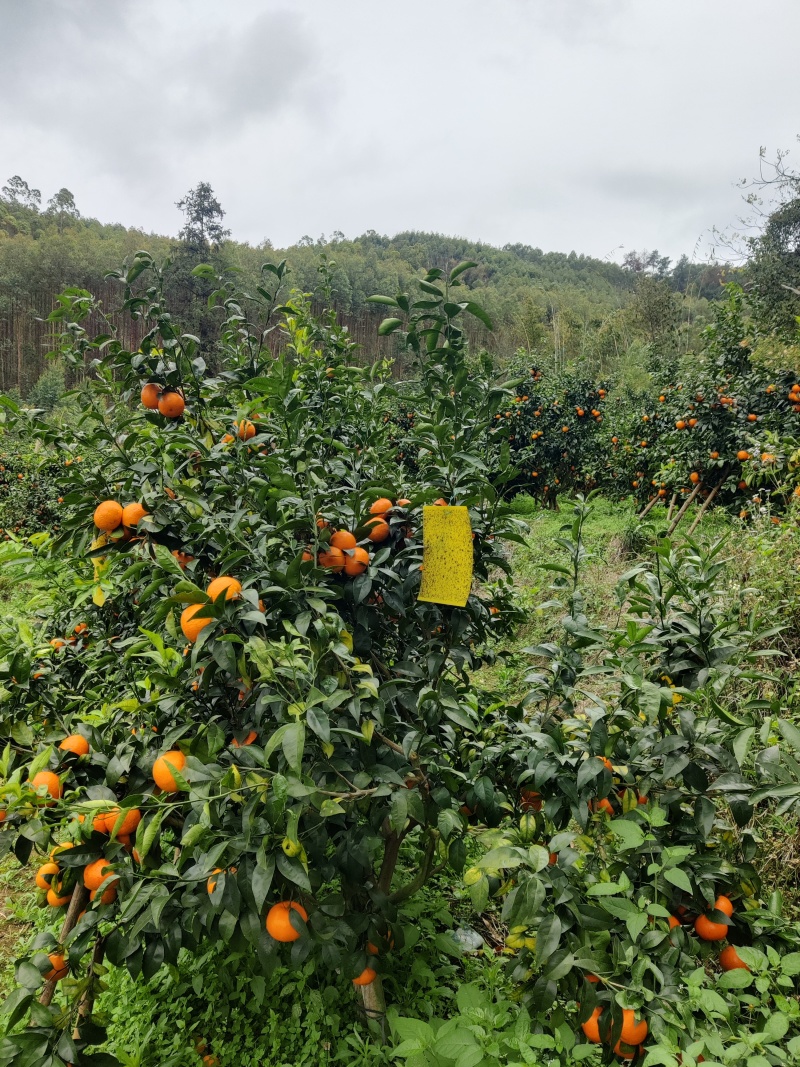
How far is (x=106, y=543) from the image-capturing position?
1.02m

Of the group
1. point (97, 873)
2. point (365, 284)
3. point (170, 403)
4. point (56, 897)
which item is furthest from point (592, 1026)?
point (365, 284)

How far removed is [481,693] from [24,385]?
27.8m

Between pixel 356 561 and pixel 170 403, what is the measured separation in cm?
52

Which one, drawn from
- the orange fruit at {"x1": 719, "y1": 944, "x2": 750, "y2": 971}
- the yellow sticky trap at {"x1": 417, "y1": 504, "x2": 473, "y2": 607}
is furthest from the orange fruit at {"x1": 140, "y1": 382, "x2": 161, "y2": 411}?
the orange fruit at {"x1": 719, "y1": 944, "x2": 750, "y2": 971}

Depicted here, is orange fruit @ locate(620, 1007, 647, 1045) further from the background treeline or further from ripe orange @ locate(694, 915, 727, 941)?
the background treeline

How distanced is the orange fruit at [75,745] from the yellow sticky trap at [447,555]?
619 millimetres

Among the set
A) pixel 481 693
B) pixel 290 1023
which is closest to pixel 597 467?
pixel 481 693

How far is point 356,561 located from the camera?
3.33ft

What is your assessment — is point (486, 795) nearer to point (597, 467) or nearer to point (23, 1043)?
point (23, 1043)

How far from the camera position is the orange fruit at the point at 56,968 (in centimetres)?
88

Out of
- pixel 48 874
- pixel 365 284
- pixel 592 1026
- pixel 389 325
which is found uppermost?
pixel 365 284

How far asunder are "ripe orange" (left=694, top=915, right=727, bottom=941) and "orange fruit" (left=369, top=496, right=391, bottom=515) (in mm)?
817

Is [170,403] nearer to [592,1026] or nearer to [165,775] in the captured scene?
[165,775]

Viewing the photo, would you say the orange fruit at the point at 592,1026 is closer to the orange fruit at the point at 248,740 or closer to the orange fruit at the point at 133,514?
the orange fruit at the point at 248,740
